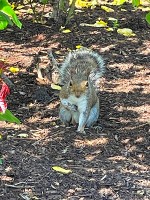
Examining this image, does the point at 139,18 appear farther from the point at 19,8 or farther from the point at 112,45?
the point at 19,8

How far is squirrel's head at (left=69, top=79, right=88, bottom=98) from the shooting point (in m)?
5.25

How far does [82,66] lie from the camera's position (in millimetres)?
5551

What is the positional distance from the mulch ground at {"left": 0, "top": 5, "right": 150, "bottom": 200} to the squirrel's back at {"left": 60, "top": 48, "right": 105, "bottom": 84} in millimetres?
373

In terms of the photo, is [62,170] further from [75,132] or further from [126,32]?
[126,32]

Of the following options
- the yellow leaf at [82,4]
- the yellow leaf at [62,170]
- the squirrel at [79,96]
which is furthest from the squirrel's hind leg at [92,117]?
the yellow leaf at [82,4]

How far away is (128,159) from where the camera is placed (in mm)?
4586

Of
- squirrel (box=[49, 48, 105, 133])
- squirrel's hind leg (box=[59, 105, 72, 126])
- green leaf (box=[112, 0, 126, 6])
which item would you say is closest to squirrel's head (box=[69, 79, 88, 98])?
squirrel (box=[49, 48, 105, 133])

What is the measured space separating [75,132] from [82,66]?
0.73 metres

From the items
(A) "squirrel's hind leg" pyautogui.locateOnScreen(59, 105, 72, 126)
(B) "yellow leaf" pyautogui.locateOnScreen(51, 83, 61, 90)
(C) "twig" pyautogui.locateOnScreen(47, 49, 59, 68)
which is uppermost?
(C) "twig" pyautogui.locateOnScreen(47, 49, 59, 68)

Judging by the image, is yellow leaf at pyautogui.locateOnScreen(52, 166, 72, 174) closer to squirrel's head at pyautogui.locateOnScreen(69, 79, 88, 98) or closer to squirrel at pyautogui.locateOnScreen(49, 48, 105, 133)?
squirrel at pyautogui.locateOnScreen(49, 48, 105, 133)

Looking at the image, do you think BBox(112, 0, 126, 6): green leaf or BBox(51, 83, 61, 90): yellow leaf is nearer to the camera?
BBox(51, 83, 61, 90): yellow leaf

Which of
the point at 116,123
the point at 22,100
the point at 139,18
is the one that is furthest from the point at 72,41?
the point at 116,123

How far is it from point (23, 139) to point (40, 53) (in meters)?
2.53

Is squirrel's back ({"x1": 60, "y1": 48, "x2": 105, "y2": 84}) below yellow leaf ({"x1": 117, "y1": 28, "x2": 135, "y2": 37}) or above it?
above
